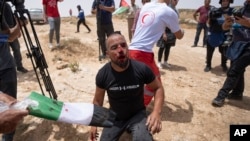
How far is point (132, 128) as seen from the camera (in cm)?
278

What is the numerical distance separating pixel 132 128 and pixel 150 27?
56.8 inches

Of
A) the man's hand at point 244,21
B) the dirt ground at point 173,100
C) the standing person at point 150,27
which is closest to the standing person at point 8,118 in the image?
the dirt ground at point 173,100

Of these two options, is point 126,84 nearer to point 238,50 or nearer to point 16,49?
point 238,50

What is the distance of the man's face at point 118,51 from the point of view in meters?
2.70

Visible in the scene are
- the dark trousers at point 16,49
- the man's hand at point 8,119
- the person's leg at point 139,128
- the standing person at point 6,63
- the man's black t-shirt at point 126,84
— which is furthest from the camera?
the dark trousers at point 16,49

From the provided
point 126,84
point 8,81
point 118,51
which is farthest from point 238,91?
point 8,81

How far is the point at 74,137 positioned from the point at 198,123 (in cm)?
183

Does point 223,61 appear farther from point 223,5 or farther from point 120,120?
point 120,120

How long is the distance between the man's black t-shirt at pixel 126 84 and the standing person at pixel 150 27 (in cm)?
70

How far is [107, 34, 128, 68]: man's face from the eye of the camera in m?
2.70

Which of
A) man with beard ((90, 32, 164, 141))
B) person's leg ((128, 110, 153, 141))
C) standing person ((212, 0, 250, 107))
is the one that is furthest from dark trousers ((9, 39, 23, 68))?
standing person ((212, 0, 250, 107))

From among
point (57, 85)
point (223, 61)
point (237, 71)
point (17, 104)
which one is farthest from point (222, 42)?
point (17, 104)

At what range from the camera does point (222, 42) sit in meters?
6.35

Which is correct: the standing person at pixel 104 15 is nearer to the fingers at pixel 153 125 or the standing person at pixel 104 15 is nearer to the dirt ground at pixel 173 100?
the dirt ground at pixel 173 100
